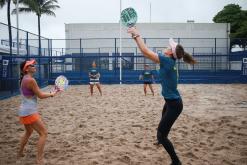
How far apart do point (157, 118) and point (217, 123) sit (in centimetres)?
154

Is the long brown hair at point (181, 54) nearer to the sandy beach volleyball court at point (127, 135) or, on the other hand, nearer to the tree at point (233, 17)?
the sandy beach volleyball court at point (127, 135)

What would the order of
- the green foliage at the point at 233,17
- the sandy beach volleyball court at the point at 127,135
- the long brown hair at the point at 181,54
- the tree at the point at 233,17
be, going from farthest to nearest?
the green foliage at the point at 233,17 → the tree at the point at 233,17 → the sandy beach volleyball court at the point at 127,135 → the long brown hair at the point at 181,54

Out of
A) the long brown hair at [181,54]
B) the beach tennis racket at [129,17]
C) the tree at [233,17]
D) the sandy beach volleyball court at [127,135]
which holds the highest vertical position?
the tree at [233,17]

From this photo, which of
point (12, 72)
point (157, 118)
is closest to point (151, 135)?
point (157, 118)

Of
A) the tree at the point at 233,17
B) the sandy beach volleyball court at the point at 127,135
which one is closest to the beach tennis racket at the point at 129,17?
the sandy beach volleyball court at the point at 127,135

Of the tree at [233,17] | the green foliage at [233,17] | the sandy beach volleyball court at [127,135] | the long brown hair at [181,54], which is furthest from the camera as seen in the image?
the green foliage at [233,17]

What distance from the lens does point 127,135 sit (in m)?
6.53

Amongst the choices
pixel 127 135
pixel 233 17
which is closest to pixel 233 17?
pixel 233 17

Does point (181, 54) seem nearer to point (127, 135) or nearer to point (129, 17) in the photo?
point (129, 17)

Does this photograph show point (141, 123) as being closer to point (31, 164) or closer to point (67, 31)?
point (31, 164)

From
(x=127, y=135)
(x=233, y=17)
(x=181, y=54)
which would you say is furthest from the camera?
(x=233, y=17)

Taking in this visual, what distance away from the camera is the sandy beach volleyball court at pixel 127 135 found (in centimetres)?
512

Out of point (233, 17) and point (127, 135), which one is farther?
point (233, 17)

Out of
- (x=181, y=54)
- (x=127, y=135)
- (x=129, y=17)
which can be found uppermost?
(x=129, y=17)
